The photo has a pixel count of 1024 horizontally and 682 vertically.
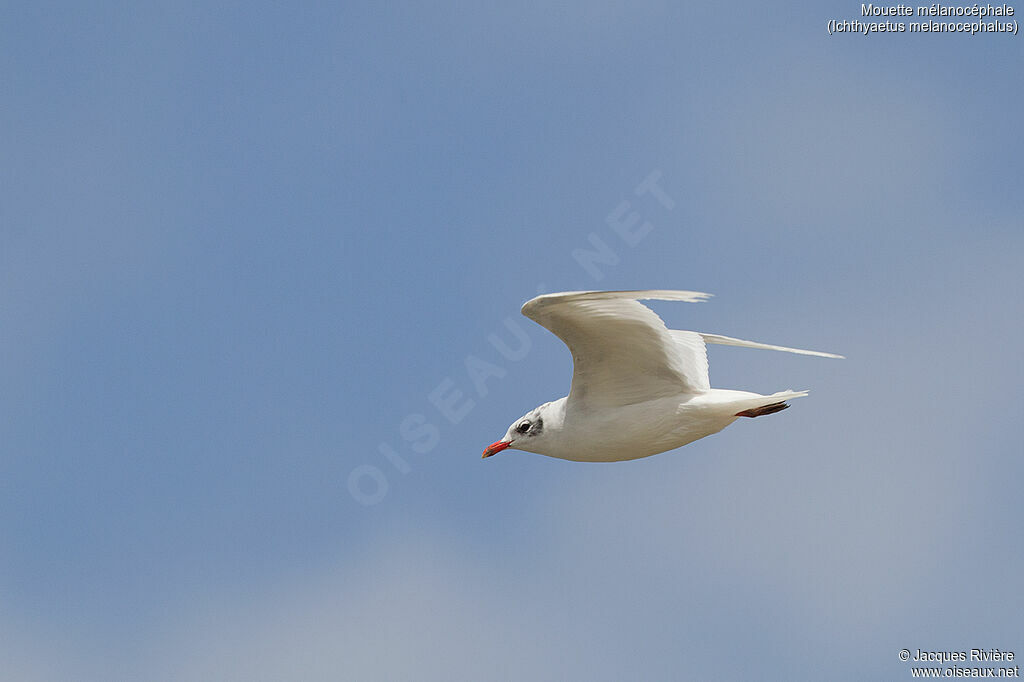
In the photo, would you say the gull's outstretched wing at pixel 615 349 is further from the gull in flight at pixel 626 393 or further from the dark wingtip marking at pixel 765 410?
the dark wingtip marking at pixel 765 410

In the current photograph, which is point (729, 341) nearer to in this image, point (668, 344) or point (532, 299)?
point (668, 344)

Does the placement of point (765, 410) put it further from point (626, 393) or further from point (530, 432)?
point (530, 432)

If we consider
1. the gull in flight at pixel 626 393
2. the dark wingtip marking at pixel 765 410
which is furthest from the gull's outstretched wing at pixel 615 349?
the dark wingtip marking at pixel 765 410

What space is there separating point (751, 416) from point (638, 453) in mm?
1499

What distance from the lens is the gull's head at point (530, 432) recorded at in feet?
51.5

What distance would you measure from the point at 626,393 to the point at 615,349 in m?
0.85

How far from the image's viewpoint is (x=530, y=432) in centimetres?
1603

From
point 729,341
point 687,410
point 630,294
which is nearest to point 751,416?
point 687,410

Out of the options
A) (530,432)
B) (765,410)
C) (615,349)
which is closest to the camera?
(615,349)

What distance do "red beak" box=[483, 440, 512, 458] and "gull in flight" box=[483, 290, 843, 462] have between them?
53cm

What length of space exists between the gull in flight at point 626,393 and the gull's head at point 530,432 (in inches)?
0.6

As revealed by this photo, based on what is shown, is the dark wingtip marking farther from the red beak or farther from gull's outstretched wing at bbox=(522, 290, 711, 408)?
the red beak

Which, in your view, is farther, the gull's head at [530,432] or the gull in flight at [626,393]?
the gull's head at [530,432]

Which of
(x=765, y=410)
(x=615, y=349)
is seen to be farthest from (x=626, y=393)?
(x=765, y=410)
